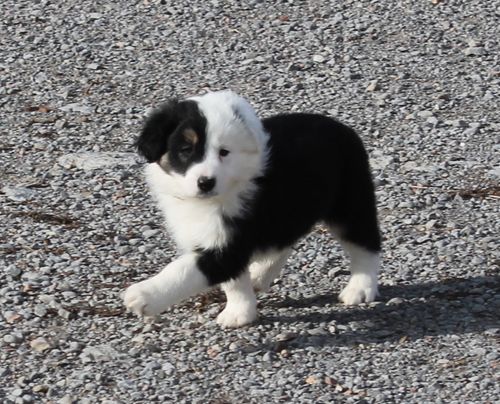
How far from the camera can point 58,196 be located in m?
7.72

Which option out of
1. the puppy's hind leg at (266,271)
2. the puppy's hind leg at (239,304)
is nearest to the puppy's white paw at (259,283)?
the puppy's hind leg at (266,271)

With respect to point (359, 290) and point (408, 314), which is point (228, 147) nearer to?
point (359, 290)

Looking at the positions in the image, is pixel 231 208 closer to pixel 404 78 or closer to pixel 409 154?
pixel 409 154

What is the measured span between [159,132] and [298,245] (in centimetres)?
154

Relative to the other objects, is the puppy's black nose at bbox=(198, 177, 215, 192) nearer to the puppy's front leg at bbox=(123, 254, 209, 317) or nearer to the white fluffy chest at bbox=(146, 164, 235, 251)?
the white fluffy chest at bbox=(146, 164, 235, 251)

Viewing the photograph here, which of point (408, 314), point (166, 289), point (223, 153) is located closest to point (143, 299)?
point (166, 289)

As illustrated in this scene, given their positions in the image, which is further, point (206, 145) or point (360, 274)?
point (360, 274)

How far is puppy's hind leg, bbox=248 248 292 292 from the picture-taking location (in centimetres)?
641

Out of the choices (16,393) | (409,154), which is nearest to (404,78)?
(409,154)

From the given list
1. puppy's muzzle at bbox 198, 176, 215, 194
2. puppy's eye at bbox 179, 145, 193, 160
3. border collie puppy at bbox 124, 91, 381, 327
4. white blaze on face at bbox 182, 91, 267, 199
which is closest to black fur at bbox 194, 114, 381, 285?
border collie puppy at bbox 124, 91, 381, 327

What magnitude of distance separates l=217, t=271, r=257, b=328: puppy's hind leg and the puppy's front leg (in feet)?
1.03

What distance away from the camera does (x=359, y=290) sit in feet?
21.0

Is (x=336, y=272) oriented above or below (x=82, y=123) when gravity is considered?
below

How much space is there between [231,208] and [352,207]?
76cm
